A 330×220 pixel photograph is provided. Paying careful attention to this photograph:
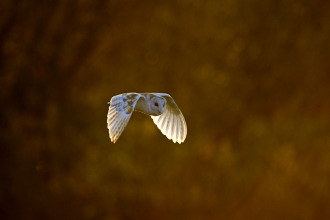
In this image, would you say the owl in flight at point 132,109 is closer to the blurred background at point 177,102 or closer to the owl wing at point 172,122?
the owl wing at point 172,122

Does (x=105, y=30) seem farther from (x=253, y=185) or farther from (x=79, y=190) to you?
(x=253, y=185)

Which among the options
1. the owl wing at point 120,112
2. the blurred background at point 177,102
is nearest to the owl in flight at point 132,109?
the owl wing at point 120,112

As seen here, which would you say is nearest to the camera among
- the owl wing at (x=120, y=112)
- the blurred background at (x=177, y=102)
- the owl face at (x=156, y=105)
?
the owl wing at (x=120, y=112)

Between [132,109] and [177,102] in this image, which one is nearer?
[132,109]

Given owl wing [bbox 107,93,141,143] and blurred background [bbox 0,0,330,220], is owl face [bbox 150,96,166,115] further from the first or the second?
blurred background [bbox 0,0,330,220]

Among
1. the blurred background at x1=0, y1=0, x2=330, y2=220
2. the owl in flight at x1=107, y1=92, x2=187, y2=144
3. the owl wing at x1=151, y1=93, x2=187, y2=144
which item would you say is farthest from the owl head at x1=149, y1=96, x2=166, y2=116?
the blurred background at x1=0, y1=0, x2=330, y2=220

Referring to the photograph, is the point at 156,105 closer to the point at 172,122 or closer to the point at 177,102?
the point at 172,122

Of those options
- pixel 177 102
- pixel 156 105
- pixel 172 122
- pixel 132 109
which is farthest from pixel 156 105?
pixel 177 102
